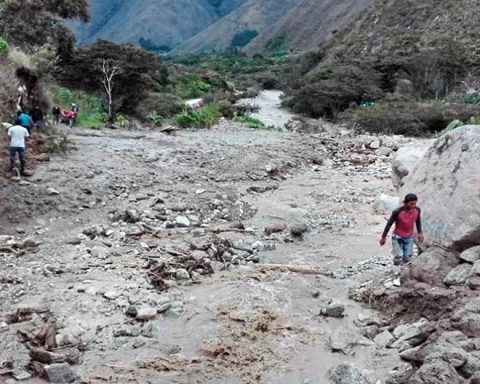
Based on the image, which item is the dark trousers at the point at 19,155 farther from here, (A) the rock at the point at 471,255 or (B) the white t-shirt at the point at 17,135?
(A) the rock at the point at 471,255

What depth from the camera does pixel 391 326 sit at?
7309mm

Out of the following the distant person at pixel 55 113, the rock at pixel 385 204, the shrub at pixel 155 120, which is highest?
the distant person at pixel 55 113

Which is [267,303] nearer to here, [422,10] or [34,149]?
[34,149]

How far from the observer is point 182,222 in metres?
11.3

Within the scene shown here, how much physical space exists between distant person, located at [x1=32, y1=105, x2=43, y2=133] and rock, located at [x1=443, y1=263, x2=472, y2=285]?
1034 cm

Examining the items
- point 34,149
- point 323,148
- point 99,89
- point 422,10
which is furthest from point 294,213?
point 422,10

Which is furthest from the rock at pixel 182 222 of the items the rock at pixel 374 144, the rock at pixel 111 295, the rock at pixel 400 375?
the rock at pixel 374 144

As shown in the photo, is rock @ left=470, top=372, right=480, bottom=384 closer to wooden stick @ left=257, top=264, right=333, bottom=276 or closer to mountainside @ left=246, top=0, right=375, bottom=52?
wooden stick @ left=257, top=264, right=333, bottom=276

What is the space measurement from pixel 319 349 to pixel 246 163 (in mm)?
9724

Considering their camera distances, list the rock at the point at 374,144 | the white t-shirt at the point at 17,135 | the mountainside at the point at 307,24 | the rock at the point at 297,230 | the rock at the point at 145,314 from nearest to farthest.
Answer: the rock at the point at 145,314, the rock at the point at 297,230, the white t-shirt at the point at 17,135, the rock at the point at 374,144, the mountainside at the point at 307,24

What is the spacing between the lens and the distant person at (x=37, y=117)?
563 inches

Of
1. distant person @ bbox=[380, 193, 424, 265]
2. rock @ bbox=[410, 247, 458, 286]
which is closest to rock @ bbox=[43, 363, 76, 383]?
distant person @ bbox=[380, 193, 424, 265]

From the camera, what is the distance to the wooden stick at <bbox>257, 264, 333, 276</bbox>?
30.2 ft

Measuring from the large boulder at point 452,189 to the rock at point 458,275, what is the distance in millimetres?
332
